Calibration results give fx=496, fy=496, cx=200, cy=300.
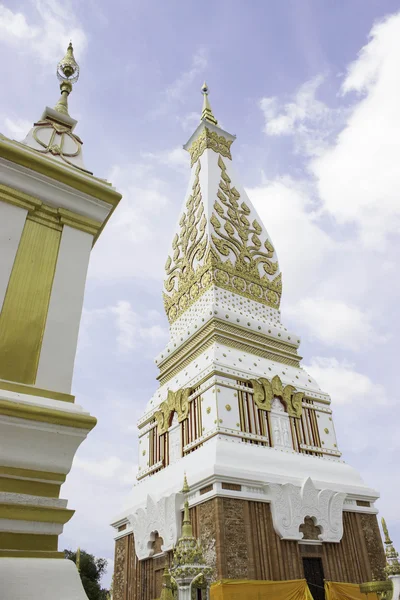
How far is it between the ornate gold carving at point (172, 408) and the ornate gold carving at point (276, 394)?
1.52 metres

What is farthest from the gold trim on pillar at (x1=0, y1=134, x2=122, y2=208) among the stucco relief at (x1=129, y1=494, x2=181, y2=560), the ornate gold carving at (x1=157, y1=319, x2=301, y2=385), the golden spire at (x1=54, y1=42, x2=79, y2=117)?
the ornate gold carving at (x1=157, y1=319, x2=301, y2=385)

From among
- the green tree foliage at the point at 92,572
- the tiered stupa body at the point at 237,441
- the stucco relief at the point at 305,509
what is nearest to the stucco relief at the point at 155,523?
the tiered stupa body at the point at 237,441

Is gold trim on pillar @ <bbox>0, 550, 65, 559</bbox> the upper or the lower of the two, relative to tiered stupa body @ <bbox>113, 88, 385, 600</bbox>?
lower

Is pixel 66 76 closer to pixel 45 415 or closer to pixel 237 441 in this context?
pixel 45 415

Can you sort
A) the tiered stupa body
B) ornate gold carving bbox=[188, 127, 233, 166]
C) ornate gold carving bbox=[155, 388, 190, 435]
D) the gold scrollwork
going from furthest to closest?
ornate gold carving bbox=[188, 127, 233, 166], ornate gold carving bbox=[155, 388, 190, 435], the tiered stupa body, the gold scrollwork

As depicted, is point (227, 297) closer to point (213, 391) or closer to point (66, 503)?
point (213, 391)

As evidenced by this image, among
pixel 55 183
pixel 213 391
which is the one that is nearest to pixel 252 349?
pixel 213 391

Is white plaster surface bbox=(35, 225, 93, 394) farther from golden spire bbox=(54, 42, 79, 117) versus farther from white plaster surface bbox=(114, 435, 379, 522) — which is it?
white plaster surface bbox=(114, 435, 379, 522)

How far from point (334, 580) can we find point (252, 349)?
4922mm

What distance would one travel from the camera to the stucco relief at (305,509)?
8711mm

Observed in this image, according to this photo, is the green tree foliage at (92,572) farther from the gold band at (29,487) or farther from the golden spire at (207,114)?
the gold band at (29,487)

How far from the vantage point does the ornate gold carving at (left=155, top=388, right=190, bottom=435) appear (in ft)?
35.5

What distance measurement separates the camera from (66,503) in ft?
9.70

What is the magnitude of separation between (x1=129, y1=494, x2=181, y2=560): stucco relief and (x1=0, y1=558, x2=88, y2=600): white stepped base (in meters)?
6.50
